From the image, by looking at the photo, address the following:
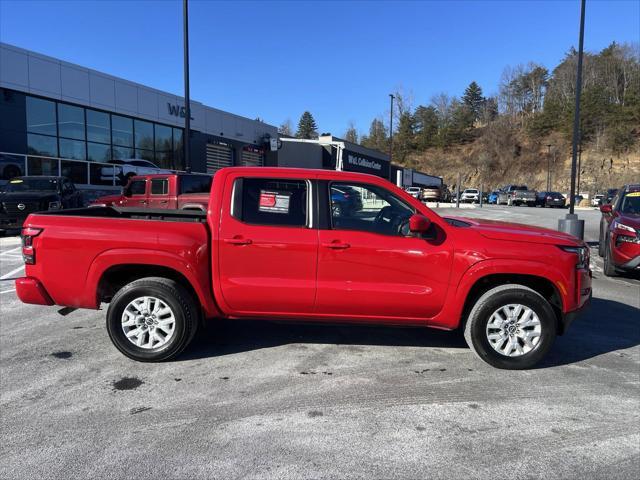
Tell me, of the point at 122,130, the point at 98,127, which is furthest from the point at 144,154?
the point at 98,127

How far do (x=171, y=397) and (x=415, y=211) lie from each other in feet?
8.75

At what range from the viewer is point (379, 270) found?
4.32 meters

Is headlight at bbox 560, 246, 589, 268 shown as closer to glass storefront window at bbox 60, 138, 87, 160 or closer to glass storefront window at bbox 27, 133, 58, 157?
glass storefront window at bbox 27, 133, 58, 157

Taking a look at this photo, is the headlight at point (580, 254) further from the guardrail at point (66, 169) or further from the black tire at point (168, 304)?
the guardrail at point (66, 169)

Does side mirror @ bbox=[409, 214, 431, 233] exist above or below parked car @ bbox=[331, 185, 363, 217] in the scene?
below

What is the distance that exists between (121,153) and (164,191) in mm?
15883

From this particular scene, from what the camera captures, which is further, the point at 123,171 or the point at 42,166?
the point at 123,171

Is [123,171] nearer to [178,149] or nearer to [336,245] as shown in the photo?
[178,149]

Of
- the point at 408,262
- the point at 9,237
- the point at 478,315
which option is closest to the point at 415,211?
the point at 408,262

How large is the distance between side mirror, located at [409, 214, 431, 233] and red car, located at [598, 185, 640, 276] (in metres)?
6.13

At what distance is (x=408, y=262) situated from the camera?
4.31 m

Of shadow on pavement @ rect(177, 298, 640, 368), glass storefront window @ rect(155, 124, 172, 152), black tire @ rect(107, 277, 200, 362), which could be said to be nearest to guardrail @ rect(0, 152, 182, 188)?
glass storefront window @ rect(155, 124, 172, 152)

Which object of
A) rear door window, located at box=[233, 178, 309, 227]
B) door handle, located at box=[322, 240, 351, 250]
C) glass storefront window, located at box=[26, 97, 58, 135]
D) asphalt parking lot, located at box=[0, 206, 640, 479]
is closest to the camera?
asphalt parking lot, located at box=[0, 206, 640, 479]

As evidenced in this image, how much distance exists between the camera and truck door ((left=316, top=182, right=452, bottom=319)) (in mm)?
4305
